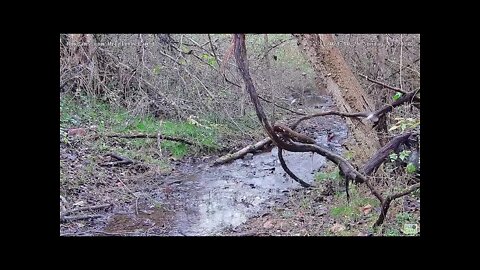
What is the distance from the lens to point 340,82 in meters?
3.52

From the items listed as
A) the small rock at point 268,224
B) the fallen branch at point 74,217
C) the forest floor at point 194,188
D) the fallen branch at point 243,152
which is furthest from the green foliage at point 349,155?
the fallen branch at point 74,217

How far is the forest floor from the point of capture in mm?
2875

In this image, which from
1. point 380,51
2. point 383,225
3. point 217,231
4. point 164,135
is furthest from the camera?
point 164,135

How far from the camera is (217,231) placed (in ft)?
9.55

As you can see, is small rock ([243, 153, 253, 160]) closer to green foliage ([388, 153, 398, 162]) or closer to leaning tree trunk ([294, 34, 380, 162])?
leaning tree trunk ([294, 34, 380, 162])

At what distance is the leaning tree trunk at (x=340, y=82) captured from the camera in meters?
3.43

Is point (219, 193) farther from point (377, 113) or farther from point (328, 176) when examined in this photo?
point (377, 113)

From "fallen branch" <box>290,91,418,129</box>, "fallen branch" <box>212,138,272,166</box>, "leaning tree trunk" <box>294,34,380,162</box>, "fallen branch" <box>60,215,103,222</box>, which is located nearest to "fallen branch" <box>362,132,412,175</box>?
"fallen branch" <box>290,91,418,129</box>

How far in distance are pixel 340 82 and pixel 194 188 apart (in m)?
1.23

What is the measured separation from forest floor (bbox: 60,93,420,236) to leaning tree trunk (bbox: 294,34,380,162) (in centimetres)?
27

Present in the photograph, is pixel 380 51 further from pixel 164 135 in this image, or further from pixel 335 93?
pixel 164 135

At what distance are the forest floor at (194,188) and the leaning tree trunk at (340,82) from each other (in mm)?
270
